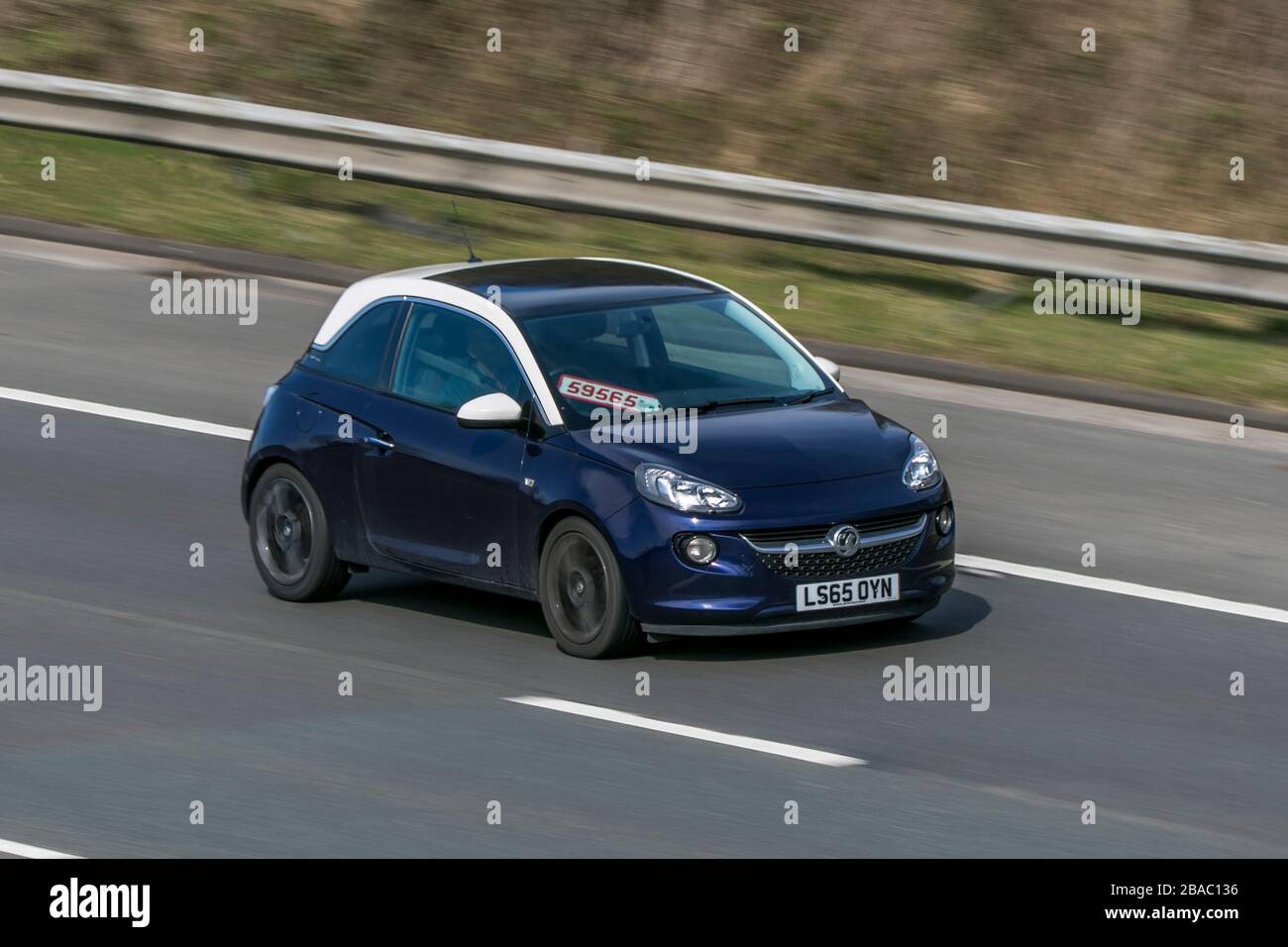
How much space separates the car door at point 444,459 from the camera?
33.0 ft

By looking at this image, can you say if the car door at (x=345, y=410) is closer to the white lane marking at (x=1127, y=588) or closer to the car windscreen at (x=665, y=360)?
the car windscreen at (x=665, y=360)

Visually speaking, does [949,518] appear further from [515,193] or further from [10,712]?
[515,193]

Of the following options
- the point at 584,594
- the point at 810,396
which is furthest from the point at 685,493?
the point at 810,396

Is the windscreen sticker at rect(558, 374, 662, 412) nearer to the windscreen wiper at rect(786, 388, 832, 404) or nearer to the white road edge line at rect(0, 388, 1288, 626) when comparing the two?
the windscreen wiper at rect(786, 388, 832, 404)

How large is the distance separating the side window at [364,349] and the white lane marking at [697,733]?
87.9 inches

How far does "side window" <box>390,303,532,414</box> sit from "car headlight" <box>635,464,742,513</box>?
860mm

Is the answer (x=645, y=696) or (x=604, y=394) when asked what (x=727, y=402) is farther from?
(x=645, y=696)

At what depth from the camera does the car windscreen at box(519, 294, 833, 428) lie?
10086mm

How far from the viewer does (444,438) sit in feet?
33.8

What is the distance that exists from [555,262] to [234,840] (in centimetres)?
438

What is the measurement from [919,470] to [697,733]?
181 centimetres

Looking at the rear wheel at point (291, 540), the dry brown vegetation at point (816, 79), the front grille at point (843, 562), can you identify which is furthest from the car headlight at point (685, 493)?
the dry brown vegetation at point (816, 79)

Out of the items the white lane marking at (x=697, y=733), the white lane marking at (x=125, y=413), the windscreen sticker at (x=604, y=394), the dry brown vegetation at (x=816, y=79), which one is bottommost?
the white lane marking at (x=697, y=733)

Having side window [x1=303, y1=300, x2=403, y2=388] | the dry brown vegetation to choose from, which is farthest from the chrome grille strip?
the dry brown vegetation
